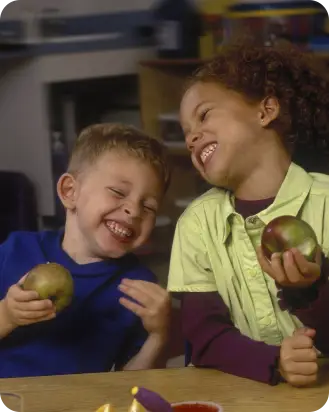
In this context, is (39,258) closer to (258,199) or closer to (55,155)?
(55,155)

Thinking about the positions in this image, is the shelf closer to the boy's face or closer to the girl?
the girl

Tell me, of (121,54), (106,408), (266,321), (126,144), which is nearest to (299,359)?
(266,321)

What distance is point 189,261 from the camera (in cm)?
107

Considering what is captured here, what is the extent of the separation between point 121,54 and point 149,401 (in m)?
0.49

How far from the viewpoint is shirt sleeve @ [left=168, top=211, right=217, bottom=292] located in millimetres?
1063

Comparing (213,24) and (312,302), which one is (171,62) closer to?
(213,24)

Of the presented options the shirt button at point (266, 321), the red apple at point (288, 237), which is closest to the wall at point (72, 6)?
the red apple at point (288, 237)

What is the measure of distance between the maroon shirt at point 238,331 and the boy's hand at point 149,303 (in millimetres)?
28

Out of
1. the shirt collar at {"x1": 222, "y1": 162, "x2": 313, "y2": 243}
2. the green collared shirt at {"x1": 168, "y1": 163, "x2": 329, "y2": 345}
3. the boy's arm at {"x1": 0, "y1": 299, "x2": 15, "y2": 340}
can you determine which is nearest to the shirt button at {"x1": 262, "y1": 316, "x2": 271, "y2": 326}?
the green collared shirt at {"x1": 168, "y1": 163, "x2": 329, "y2": 345}

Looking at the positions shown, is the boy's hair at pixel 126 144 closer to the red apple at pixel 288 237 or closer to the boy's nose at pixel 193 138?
the boy's nose at pixel 193 138

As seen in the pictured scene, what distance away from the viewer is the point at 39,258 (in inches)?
42.1

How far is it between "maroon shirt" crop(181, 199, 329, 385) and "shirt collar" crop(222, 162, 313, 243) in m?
0.01

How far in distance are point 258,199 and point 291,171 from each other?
0.20ft

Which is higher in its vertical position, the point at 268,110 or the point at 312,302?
the point at 268,110
